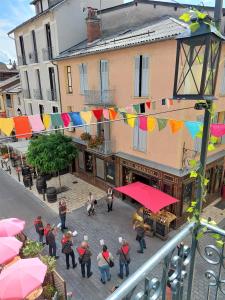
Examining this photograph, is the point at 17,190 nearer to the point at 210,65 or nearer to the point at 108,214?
the point at 108,214

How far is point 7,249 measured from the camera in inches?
334

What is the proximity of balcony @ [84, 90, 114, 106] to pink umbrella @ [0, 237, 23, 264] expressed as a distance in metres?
8.99

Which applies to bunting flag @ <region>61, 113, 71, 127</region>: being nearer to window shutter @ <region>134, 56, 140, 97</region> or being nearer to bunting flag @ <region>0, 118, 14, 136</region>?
bunting flag @ <region>0, 118, 14, 136</region>

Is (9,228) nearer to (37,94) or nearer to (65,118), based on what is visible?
(65,118)

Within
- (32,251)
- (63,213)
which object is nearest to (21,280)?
(32,251)

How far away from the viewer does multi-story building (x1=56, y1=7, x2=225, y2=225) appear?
11.4 metres

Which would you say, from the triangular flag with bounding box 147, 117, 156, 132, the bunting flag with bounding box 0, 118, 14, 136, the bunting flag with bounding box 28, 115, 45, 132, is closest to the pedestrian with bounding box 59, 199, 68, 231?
the bunting flag with bounding box 28, 115, 45, 132

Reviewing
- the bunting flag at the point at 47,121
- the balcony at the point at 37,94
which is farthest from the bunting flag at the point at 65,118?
the balcony at the point at 37,94

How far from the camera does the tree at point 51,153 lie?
1617cm

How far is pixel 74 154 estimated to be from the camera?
1742cm

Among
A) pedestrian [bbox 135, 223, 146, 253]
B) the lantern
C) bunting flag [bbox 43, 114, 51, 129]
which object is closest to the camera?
the lantern

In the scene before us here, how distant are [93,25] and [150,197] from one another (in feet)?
42.3

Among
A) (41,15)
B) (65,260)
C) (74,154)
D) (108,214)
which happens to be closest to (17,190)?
(74,154)

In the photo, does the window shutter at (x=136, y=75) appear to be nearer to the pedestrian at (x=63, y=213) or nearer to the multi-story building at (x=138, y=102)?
the multi-story building at (x=138, y=102)
